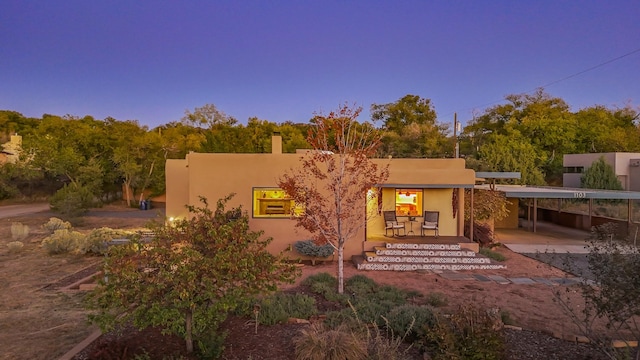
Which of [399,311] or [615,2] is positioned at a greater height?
[615,2]

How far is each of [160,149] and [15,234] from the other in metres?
16.5

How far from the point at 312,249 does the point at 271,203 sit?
1.98 meters

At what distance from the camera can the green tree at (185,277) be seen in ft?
14.3

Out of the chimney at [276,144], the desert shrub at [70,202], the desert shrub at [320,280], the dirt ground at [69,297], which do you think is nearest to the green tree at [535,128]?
the chimney at [276,144]

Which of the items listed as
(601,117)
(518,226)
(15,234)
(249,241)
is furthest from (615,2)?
(15,234)

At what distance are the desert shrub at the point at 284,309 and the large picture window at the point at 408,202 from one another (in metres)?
7.65

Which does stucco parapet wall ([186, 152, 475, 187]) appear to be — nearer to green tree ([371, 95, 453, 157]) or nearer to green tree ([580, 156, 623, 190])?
green tree ([371, 95, 453, 157])

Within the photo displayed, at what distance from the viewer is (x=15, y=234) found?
15.8 meters

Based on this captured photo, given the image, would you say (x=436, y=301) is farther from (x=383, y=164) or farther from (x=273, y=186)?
(x=273, y=186)

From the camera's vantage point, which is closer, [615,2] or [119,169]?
[615,2]

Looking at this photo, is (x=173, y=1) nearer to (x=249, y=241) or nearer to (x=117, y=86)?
(x=249, y=241)

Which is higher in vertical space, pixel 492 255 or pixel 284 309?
pixel 284 309

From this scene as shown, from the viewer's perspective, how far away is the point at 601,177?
28609 mm

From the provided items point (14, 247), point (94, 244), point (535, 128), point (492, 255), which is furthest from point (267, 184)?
point (535, 128)
